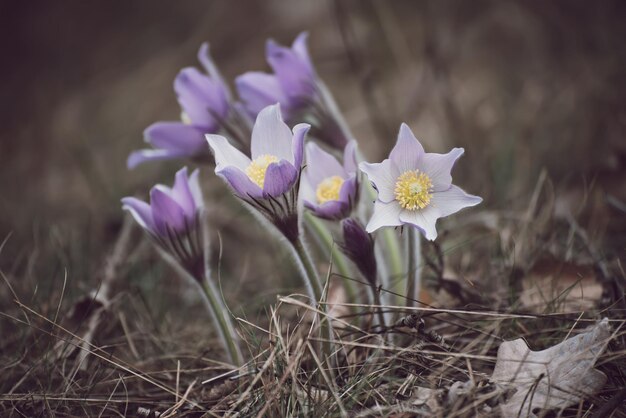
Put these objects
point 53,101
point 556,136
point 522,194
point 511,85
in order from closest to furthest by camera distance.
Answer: point 522,194
point 556,136
point 511,85
point 53,101

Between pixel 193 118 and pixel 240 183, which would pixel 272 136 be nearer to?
pixel 240 183

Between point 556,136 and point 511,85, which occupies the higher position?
point 511,85

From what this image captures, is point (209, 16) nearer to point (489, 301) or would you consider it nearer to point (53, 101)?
point (53, 101)

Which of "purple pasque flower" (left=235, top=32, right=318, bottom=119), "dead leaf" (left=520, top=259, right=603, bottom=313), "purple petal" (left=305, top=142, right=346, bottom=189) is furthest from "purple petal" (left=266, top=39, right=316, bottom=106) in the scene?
"dead leaf" (left=520, top=259, right=603, bottom=313)

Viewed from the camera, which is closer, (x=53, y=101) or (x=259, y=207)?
(x=259, y=207)

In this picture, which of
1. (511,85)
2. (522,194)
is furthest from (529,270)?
(511,85)

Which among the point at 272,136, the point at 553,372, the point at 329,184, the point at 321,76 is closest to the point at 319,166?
the point at 329,184
